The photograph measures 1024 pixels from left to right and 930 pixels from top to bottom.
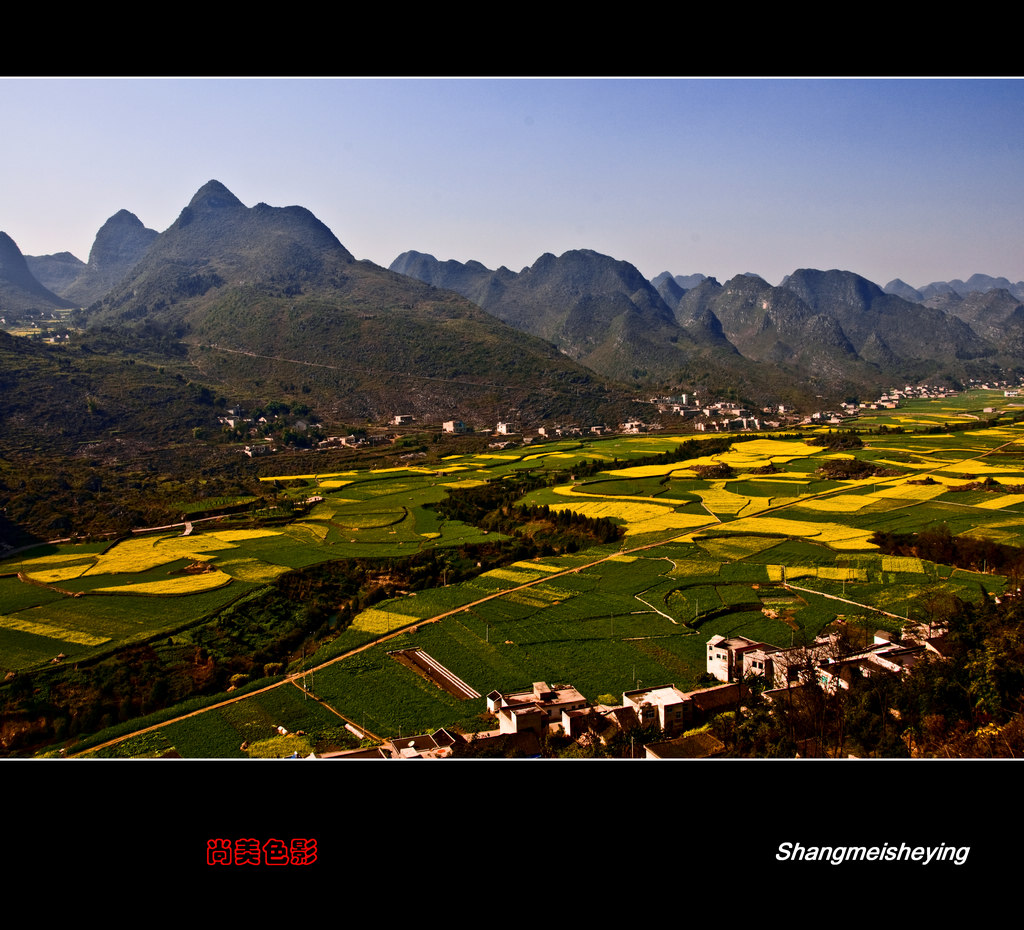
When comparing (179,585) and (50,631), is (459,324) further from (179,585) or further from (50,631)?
(50,631)

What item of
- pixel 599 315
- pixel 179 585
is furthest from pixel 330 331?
pixel 599 315

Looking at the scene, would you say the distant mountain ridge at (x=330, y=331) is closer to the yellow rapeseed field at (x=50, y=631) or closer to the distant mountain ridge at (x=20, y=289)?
the distant mountain ridge at (x=20, y=289)

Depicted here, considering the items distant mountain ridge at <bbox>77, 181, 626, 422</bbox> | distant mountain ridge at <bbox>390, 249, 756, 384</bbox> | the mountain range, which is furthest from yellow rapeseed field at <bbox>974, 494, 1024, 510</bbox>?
distant mountain ridge at <bbox>390, 249, 756, 384</bbox>

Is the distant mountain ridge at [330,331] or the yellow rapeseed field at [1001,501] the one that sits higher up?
the distant mountain ridge at [330,331]

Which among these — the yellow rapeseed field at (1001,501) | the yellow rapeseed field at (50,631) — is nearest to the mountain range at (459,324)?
the yellow rapeseed field at (1001,501)
